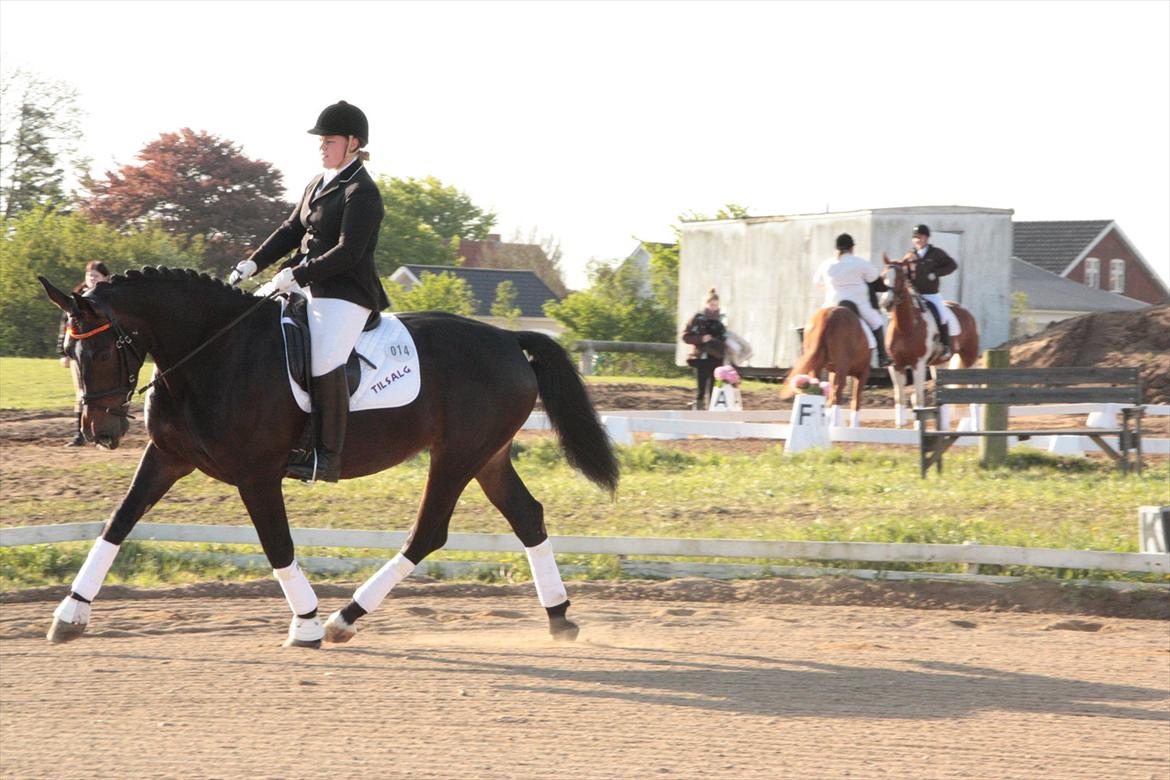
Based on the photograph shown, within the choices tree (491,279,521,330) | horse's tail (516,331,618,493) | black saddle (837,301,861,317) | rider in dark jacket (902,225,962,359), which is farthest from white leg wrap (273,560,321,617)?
tree (491,279,521,330)

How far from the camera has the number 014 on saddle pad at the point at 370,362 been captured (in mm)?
6648

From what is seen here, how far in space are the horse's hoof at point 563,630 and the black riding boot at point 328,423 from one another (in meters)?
1.45

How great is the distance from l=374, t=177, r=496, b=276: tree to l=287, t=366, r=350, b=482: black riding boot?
5934 cm

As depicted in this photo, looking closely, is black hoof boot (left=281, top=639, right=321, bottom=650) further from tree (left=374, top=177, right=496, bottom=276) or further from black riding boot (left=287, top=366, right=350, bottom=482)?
tree (left=374, top=177, right=496, bottom=276)

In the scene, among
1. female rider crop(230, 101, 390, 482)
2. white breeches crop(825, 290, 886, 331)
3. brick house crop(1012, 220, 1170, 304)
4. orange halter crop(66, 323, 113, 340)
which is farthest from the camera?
brick house crop(1012, 220, 1170, 304)

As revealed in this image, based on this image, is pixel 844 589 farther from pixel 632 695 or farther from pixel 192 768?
pixel 192 768

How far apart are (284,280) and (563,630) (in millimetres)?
2347

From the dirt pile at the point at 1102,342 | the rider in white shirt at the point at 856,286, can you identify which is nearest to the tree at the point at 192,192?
the dirt pile at the point at 1102,342

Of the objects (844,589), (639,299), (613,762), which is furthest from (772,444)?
(639,299)

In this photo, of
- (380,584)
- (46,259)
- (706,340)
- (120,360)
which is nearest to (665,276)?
(46,259)

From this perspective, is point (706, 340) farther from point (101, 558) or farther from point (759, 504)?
point (101, 558)

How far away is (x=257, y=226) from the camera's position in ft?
144

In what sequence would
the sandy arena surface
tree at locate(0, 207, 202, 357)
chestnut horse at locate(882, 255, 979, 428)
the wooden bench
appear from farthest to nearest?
tree at locate(0, 207, 202, 357) < chestnut horse at locate(882, 255, 979, 428) < the wooden bench < the sandy arena surface

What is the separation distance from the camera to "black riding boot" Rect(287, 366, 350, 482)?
6.69m
